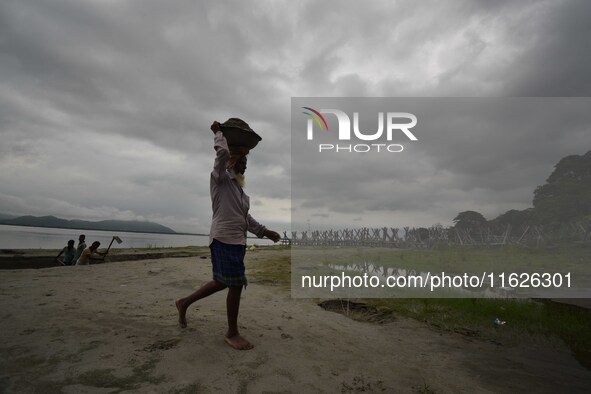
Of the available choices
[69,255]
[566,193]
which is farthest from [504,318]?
[566,193]

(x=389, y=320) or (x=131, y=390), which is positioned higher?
(x=131, y=390)

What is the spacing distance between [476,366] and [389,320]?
1.77 metres

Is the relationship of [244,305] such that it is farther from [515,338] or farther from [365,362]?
[515,338]

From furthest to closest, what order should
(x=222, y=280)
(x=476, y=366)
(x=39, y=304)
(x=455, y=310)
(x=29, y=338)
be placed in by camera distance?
(x=455, y=310)
(x=39, y=304)
(x=476, y=366)
(x=222, y=280)
(x=29, y=338)

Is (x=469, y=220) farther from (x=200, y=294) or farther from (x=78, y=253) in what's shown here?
(x=200, y=294)

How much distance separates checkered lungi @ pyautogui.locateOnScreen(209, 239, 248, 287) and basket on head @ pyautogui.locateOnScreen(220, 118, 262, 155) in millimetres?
983

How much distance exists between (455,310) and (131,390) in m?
5.76

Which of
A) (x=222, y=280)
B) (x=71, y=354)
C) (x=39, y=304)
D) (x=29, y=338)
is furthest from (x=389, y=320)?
(x=39, y=304)

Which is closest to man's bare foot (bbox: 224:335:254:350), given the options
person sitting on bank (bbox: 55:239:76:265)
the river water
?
person sitting on bank (bbox: 55:239:76:265)

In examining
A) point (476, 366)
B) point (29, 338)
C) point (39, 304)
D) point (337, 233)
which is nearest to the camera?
point (29, 338)

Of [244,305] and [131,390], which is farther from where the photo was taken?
[244,305]

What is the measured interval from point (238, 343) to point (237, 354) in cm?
13

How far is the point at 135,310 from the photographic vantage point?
146 inches

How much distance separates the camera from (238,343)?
8.98 ft
